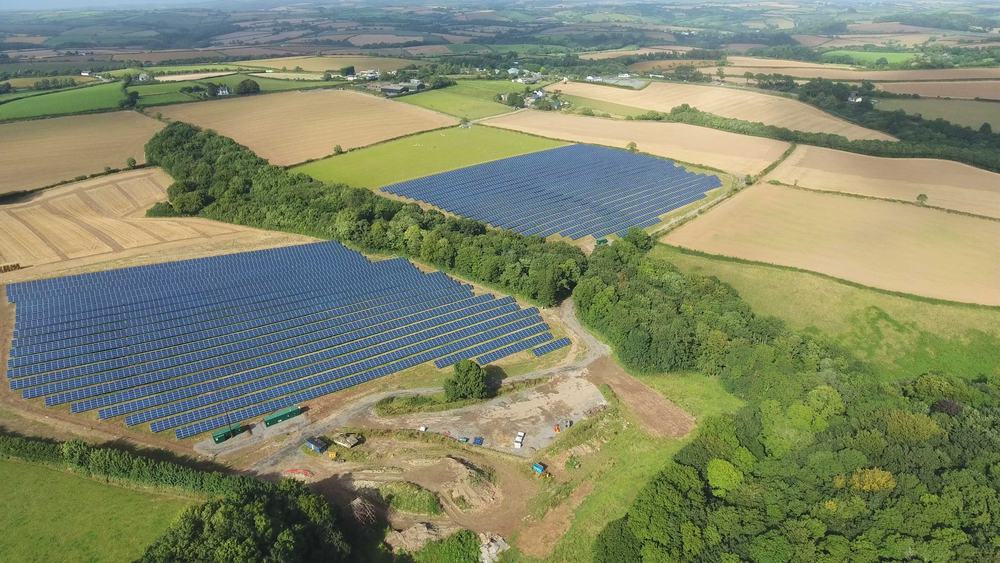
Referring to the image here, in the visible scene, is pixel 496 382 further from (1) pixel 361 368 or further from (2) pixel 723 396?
(2) pixel 723 396

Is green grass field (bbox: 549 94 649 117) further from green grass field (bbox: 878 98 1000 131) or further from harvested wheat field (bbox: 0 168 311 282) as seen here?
harvested wheat field (bbox: 0 168 311 282)

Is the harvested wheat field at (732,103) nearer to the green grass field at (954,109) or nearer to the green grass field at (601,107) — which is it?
the green grass field at (601,107)

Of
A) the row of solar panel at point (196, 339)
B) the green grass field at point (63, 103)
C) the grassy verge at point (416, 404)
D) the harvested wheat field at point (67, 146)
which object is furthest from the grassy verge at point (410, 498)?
the green grass field at point (63, 103)

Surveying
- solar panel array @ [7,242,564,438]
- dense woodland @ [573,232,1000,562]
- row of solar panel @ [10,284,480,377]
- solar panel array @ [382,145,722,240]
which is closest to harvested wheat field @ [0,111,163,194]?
solar panel array @ [7,242,564,438]

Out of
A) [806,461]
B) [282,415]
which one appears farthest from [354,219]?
[806,461]

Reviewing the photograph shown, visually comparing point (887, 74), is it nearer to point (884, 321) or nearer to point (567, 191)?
point (567, 191)

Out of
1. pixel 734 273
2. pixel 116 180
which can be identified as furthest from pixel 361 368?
pixel 116 180

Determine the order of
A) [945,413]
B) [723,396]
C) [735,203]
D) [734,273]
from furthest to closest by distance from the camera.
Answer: [735,203], [734,273], [723,396], [945,413]
